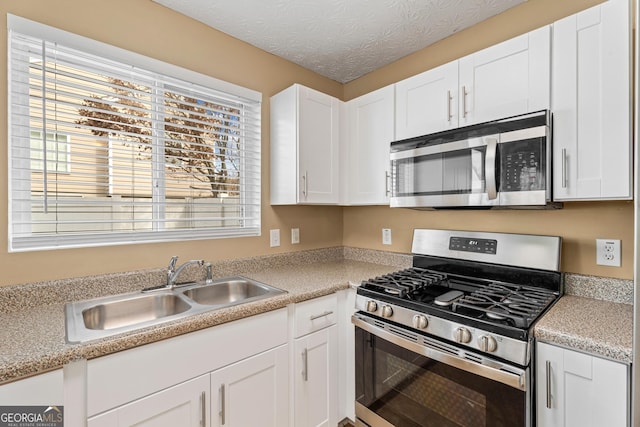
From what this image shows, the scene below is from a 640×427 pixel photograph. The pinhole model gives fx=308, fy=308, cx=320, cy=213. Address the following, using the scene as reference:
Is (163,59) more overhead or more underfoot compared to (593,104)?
more overhead

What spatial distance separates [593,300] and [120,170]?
2.43 metres

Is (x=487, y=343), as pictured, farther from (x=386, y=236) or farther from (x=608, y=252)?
(x=386, y=236)

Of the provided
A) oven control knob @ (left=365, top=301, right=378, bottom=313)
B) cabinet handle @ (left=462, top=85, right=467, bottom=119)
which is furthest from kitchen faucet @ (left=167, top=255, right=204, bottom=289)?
cabinet handle @ (left=462, top=85, right=467, bottom=119)

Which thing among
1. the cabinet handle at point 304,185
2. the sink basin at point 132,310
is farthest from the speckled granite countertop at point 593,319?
the sink basin at point 132,310

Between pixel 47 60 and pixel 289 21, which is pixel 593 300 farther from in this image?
pixel 47 60

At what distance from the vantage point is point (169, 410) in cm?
116

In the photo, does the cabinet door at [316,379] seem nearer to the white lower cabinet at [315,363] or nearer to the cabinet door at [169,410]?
the white lower cabinet at [315,363]

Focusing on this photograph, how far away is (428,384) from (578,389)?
53 cm

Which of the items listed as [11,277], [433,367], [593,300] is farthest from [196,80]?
[593,300]

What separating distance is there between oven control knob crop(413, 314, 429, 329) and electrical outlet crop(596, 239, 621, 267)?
91 cm

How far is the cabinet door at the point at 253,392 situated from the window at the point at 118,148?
2.78 ft

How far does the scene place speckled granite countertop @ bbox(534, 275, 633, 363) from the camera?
1.01 metres

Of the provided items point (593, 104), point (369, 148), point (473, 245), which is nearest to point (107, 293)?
point (369, 148)

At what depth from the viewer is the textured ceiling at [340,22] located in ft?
5.55
